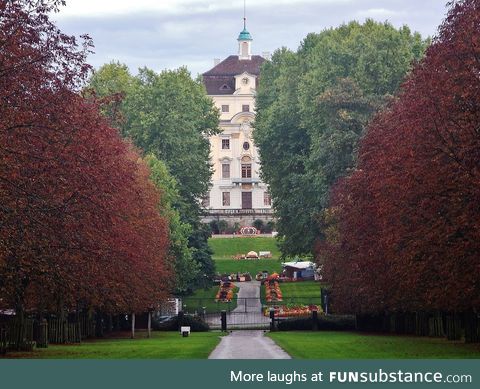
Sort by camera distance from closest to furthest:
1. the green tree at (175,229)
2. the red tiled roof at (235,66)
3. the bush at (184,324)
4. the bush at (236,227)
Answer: the bush at (184,324) → the green tree at (175,229) → the bush at (236,227) → the red tiled roof at (235,66)

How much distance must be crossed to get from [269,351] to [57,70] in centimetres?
1058

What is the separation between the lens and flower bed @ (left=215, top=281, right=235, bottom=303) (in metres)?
95.5

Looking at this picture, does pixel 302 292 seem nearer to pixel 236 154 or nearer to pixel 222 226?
pixel 222 226

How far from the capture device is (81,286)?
4484 centimetres

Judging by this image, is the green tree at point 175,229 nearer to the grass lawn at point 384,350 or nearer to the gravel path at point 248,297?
the gravel path at point 248,297

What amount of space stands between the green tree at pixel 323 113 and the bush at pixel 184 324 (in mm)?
9451

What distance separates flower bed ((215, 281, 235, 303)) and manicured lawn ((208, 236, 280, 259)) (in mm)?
25933

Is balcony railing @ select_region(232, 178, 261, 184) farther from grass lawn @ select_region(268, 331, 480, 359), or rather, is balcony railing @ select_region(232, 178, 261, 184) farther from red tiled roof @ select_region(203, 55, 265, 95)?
grass lawn @ select_region(268, 331, 480, 359)

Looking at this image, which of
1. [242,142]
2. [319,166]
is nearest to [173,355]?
[319,166]

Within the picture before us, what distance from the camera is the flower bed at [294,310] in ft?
267

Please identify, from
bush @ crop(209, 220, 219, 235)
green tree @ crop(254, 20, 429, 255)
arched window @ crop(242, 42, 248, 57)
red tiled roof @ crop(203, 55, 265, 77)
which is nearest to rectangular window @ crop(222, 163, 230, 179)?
red tiled roof @ crop(203, 55, 265, 77)

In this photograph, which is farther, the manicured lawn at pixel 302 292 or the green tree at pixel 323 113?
the manicured lawn at pixel 302 292

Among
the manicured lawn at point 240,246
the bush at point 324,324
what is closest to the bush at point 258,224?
the manicured lawn at point 240,246

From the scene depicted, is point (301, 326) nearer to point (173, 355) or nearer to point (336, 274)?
point (336, 274)
